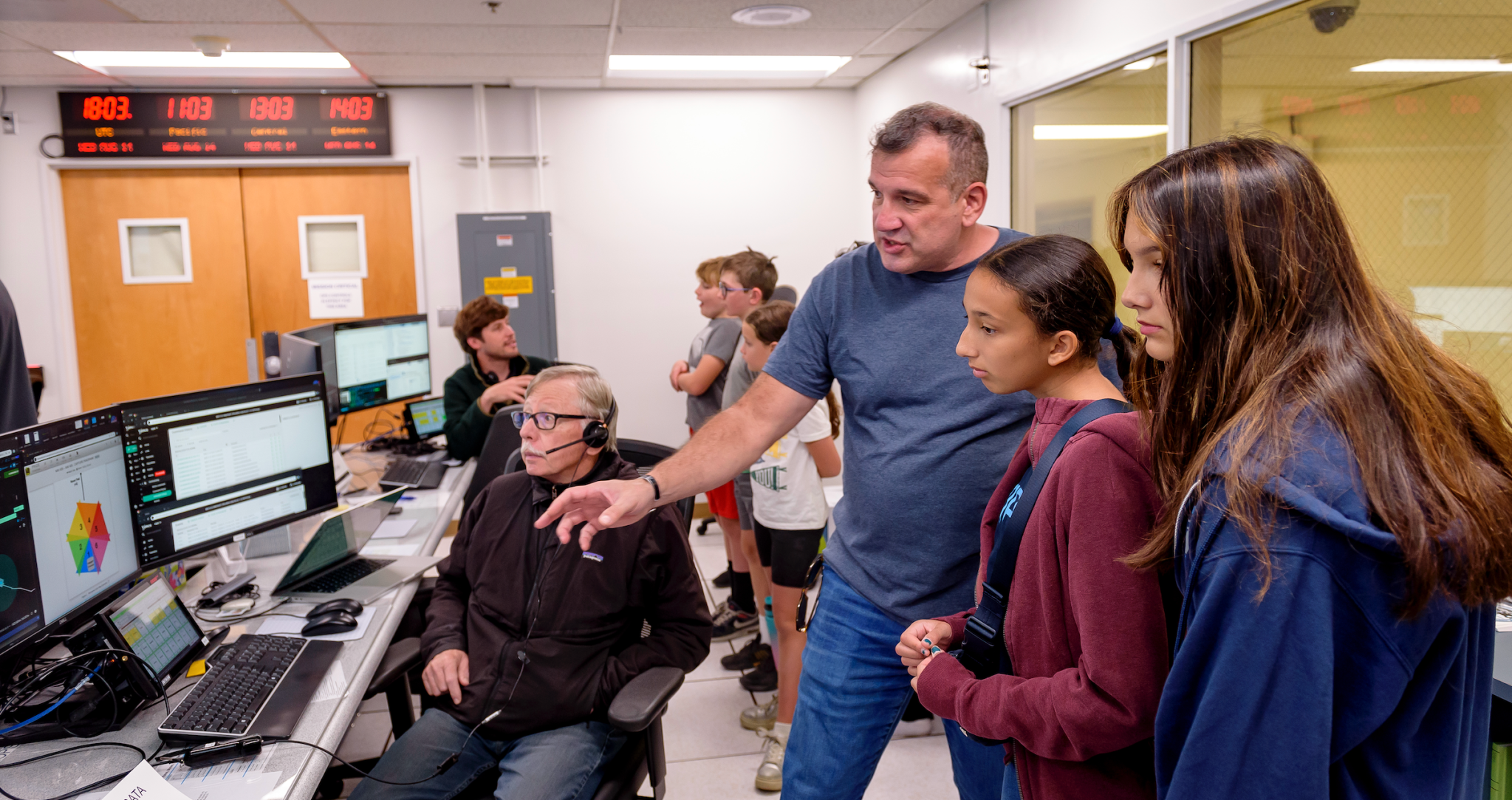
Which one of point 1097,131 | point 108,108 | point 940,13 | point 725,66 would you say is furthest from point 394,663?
point 108,108

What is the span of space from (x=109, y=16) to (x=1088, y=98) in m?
4.04

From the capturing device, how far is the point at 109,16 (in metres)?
3.80

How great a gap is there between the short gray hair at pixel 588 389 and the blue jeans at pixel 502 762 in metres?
0.67

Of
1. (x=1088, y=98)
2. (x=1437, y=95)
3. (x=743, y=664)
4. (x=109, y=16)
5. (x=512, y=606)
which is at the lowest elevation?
(x=743, y=664)

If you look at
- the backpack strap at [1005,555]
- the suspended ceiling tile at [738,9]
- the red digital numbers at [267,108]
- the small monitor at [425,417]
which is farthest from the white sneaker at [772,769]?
the red digital numbers at [267,108]

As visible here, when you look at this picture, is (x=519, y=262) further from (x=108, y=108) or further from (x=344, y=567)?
(x=344, y=567)

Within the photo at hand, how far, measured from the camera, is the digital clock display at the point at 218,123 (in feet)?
17.1

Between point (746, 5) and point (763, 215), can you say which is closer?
point (746, 5)

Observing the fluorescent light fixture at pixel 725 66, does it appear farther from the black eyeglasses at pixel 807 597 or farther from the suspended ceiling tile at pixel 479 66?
the black eyeglasses at pixel 807 597

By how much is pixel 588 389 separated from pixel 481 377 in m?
1.87

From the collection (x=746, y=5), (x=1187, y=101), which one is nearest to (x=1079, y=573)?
(x=1187, y=101)

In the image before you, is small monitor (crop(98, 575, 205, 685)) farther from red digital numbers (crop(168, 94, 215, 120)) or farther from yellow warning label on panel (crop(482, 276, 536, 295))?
red digital numbers (crop(168, 94, 215, 120))

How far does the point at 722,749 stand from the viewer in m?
2.77

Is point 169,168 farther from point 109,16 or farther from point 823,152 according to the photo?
point 823,152
